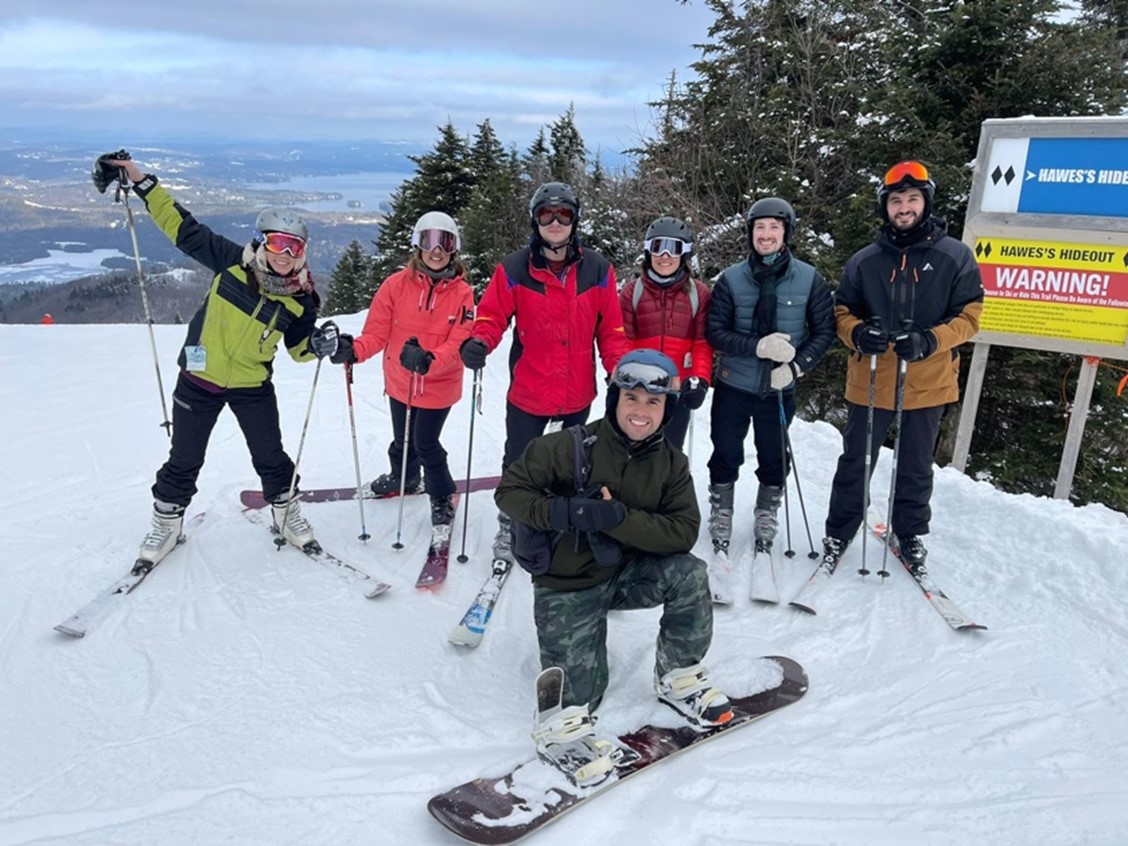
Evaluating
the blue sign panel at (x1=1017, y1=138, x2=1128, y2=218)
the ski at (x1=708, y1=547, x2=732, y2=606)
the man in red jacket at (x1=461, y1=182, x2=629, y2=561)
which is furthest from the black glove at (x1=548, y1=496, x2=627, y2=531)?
the blue sign panel at (x1=1017, y1=138, x2=1128, y2=218)

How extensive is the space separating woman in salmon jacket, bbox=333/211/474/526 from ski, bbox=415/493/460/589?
38 centimetres

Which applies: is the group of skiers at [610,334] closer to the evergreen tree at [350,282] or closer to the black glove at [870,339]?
the black glove at [870,339]

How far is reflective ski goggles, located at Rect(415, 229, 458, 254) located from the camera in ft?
14.6

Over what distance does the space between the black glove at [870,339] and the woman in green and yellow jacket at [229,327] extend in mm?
3149

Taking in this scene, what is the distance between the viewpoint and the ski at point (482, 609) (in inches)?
145

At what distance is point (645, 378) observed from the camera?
2986mm

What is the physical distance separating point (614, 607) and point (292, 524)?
8.48 feet

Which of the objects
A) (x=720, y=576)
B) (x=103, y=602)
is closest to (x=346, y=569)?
(x=103, y=602)

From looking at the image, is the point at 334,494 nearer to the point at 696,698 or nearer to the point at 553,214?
the point at 553,214

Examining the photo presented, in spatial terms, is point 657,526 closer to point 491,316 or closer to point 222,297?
point 491,316

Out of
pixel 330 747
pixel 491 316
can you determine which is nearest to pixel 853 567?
pixel 491 316

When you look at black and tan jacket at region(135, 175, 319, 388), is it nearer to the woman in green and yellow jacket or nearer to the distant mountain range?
the woman in green and yellow jacket

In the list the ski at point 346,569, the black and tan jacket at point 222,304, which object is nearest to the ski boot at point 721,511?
the ski at point 346,569

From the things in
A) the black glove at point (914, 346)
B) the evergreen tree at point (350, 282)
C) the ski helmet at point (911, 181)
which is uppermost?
the ski helmet at point (911, 181)
